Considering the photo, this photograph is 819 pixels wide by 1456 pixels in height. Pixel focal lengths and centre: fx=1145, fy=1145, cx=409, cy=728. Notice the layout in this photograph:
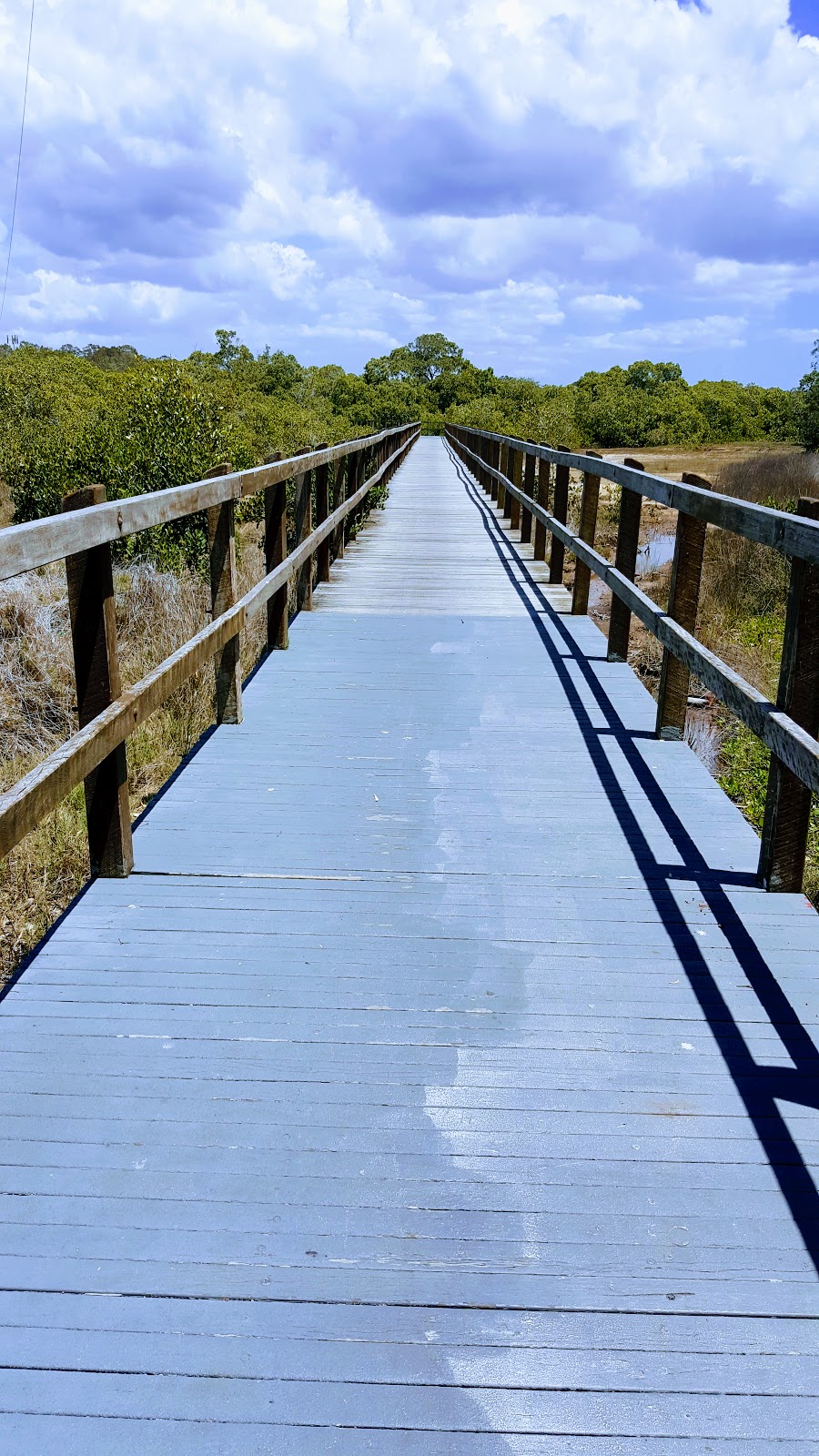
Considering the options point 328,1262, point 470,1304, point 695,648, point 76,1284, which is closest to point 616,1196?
point 470,1304

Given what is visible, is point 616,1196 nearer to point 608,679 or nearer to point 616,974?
point 616,974

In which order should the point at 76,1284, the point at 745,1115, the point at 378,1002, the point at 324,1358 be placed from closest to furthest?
the point at 324,1358 < the point at 76,1284 < the point at 745,1115 < the point at 378,1002

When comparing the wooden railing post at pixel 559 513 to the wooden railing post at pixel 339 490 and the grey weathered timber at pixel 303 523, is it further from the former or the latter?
the grey weathered timber at pixel 303 523

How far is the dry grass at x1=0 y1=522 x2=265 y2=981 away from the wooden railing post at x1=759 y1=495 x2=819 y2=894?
2.80 meters

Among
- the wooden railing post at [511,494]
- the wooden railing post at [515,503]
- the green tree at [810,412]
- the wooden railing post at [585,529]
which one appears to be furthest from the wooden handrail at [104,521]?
the green tree at [810,412]

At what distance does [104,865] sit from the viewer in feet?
11.9

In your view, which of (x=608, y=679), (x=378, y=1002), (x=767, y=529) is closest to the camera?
(x=378, y=1002)

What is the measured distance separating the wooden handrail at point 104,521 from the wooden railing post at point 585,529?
2759 mm

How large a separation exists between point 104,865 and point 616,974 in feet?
5.36

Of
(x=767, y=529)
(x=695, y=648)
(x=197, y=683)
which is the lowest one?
(x=197, y=683)

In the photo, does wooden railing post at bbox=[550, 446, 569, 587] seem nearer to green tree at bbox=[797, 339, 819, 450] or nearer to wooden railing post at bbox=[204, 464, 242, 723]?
wooden railing post at bbox=[204, 464, 242, 723]

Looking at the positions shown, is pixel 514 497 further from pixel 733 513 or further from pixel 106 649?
pixel 106 649

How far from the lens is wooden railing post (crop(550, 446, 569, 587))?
29.9ft

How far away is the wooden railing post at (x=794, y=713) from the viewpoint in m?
3.36
